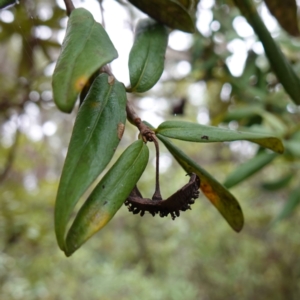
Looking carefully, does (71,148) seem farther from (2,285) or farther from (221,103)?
(2,285)

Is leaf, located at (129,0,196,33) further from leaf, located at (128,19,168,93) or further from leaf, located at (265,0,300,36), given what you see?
Result: leaf, located at (265,0,300,36)

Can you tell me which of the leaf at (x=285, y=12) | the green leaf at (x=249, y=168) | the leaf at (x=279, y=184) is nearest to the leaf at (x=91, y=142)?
the leaf at (x=285, y=12)

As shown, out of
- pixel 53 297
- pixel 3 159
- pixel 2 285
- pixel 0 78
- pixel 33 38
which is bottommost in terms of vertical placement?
pixel 53 297

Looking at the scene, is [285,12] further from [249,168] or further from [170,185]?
[170,185]

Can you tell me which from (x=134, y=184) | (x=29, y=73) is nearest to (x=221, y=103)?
(x=29, y=73)

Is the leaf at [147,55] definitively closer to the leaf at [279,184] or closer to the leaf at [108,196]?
the leaf at [108,196]
